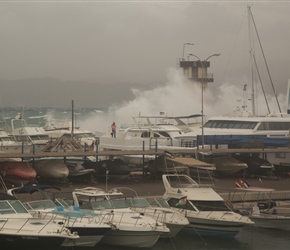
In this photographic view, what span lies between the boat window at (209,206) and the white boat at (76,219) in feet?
15.7

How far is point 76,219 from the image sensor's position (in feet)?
88.9

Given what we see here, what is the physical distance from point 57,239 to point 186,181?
11.1 m

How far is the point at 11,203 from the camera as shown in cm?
2711

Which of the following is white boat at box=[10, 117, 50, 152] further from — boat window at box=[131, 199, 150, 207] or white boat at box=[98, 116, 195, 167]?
boat window at box=[131, 199, 150, 207]

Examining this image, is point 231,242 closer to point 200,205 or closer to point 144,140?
point 200,205

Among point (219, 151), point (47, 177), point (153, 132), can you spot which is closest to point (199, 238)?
point (47, 177)

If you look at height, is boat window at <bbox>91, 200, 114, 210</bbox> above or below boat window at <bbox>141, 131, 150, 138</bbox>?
below

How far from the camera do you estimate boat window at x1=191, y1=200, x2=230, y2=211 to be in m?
31.3

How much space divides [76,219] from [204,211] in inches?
249

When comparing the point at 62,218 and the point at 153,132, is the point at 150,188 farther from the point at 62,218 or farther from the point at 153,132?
the point at 153,132

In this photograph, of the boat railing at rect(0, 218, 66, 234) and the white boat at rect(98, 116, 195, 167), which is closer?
the boat railing at rect(0, 218, 66, 234)

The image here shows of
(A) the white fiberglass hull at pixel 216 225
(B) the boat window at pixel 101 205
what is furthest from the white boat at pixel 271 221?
(B) the boat window at pixel 101 205

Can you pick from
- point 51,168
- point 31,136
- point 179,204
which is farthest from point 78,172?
point 31,136

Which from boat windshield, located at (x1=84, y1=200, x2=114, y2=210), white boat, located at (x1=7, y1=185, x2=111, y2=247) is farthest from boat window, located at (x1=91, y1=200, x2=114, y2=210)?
white boat, located at (x1=7, y1=185, x2=111, y2=247)
